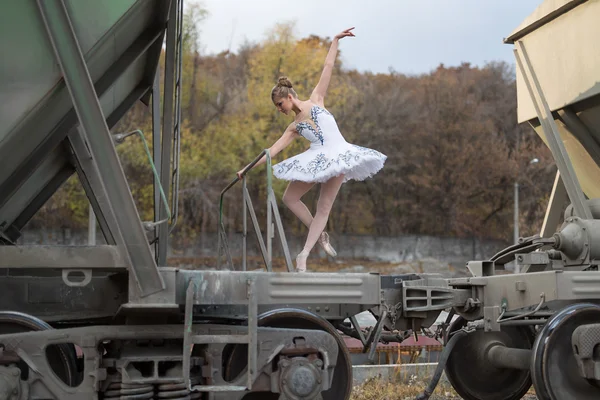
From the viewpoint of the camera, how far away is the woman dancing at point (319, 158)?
6.08m

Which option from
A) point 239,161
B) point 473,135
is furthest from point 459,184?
point 239,161

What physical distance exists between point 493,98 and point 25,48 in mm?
53475

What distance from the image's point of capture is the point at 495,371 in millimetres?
7637

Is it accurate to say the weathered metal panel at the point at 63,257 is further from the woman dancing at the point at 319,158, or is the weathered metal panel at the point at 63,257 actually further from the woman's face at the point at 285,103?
the woman's face at the point at 285,103

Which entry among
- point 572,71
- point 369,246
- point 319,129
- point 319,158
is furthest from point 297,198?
point 369,246

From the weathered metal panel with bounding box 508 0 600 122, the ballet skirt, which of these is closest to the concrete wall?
the weathered metal panel with bounding box 508 0 600 122

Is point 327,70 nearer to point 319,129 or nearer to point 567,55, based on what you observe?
point 319,129

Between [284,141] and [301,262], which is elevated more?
[284,141]

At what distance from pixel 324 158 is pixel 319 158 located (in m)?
0.05

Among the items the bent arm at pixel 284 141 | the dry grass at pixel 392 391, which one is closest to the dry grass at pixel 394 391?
the dry grass at pixel 392 391

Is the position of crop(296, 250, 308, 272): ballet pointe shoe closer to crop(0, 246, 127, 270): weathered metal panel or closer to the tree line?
crop(0, 246, 127, 270): weathered metal panel

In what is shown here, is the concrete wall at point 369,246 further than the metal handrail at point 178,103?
Yes

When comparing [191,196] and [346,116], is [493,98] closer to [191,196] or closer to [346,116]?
[346,116]

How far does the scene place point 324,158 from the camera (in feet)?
20.2
